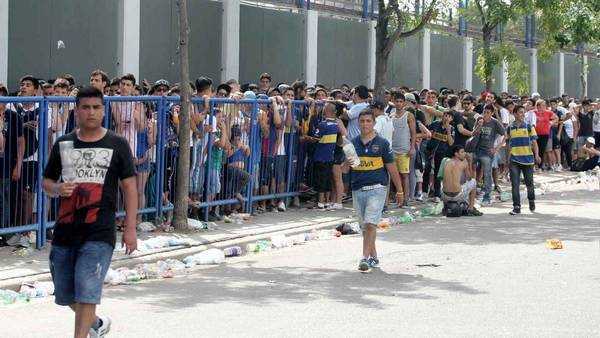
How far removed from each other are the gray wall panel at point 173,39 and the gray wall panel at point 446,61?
41.4 feet

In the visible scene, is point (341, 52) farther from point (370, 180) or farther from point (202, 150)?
point (370, 180)

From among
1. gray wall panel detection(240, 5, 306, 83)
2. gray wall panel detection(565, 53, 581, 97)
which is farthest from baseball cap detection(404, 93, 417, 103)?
gray wall panel detection(565, 53, 581, 97)

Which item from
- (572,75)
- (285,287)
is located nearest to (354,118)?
(285,287)

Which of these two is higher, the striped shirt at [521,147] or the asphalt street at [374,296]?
the striped shirt at [521,147]

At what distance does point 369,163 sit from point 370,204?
48 centimetres

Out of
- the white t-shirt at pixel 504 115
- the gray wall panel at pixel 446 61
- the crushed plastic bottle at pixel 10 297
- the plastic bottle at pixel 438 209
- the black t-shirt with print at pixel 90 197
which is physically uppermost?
the gray wall panel at pixel 446 61

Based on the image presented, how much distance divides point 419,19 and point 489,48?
271 inches

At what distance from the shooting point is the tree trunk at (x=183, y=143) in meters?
14.4

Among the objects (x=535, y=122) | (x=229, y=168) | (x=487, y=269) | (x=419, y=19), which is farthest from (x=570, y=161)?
(x=487, y=269)

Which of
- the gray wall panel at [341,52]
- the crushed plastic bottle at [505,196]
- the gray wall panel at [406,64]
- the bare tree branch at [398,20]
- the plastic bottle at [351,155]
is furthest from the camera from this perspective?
the gray wall panel at [406,64]

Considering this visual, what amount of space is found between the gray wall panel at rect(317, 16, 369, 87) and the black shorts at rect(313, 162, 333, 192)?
32.2 ft

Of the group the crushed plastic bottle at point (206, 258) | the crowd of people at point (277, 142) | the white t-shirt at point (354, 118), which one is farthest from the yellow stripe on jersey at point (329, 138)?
the crushed plastic bottle at point (206, 258)

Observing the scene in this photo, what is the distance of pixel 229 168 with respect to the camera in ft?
53.2

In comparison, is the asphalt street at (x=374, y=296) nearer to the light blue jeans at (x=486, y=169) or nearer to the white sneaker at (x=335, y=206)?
the white sneaker at (x=335, y=206)
